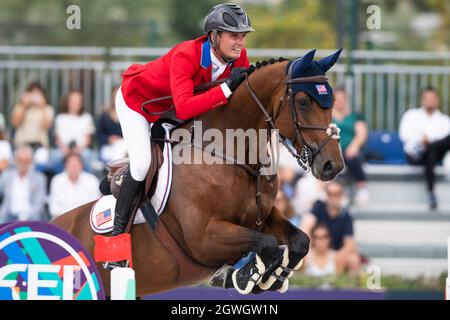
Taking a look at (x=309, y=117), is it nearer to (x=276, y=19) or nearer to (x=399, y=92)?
(x=399, y=92)

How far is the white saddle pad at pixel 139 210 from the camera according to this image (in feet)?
20.0

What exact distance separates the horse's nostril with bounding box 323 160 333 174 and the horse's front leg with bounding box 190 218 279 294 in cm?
56

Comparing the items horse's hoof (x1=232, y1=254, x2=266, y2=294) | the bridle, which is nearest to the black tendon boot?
horse's hoof (x1=232, y1=254, x2=266, y2=294)

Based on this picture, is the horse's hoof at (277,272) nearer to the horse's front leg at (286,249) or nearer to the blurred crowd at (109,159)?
the horse's front leg at (286,249)

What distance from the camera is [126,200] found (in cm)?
612

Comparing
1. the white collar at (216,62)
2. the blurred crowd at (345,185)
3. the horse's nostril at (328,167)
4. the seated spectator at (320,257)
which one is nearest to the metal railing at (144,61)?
the blurred crowd at (345,185)

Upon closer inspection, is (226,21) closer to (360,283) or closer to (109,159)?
(360,283)

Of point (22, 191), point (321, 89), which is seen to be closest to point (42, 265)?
point (321, 89)

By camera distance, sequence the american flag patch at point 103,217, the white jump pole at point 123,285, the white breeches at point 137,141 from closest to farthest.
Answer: the white jump pole at point 123,285 < the white breeches at point 137,141 < the american flag patch at point 103,217

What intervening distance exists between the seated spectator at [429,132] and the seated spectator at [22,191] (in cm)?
424

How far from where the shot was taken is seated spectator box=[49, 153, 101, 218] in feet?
34.0
